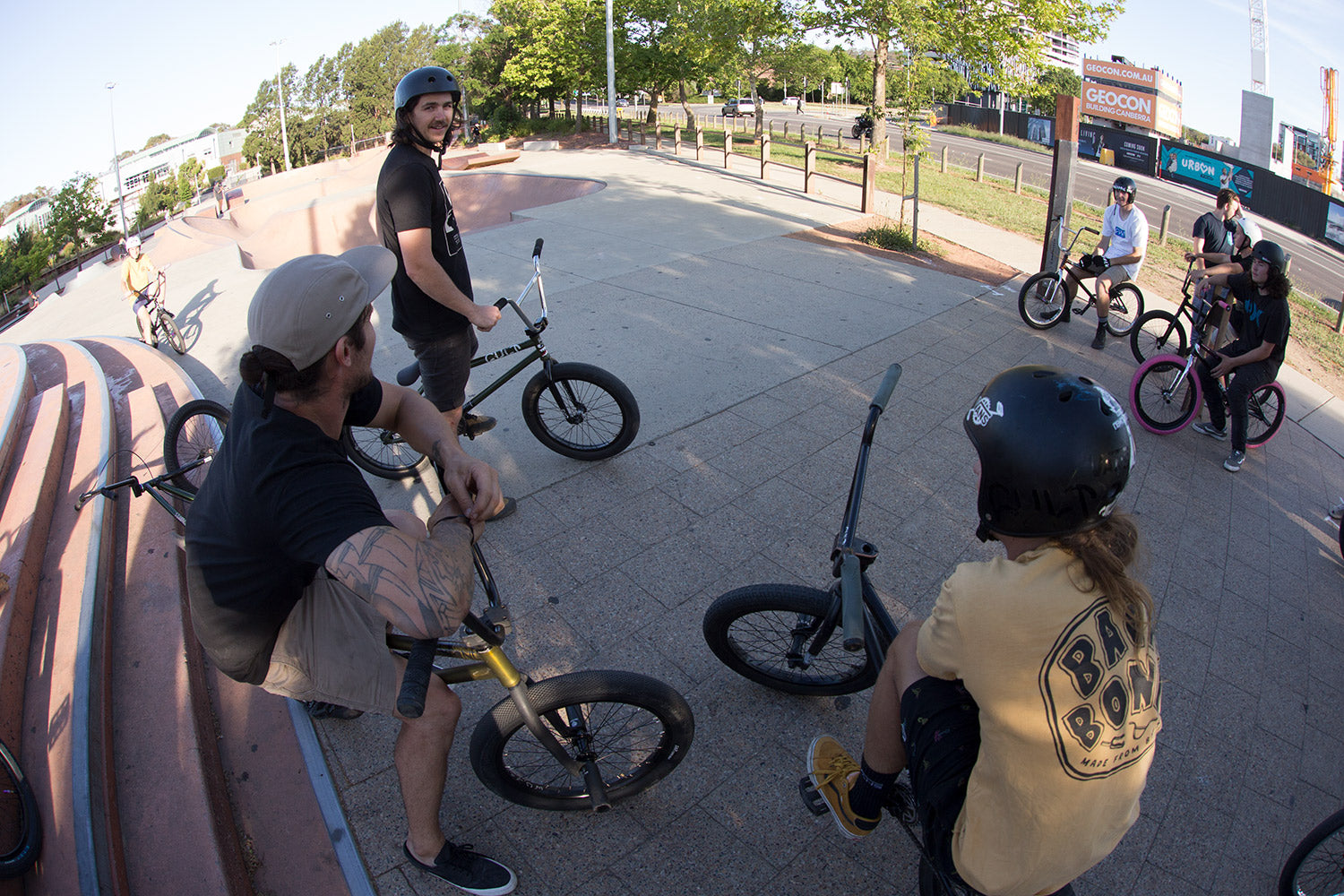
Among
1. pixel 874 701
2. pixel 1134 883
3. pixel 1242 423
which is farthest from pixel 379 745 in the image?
pixel 1242 423

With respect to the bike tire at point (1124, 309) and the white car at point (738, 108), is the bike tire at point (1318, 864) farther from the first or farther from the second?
the white car at point (738, 108)

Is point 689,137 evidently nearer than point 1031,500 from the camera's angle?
No

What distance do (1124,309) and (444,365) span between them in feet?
24.0

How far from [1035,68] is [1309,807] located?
2402 centimetres

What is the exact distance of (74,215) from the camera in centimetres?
4988

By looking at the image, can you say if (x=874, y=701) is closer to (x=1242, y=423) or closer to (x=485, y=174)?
(x=1242, y=423)

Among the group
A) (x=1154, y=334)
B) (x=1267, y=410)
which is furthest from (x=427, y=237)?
(x=1154, y=334)

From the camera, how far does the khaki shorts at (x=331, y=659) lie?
1.98 m

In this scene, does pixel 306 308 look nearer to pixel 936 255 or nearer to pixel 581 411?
pixel 581 411

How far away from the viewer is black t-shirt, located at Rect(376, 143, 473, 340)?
3.40 m

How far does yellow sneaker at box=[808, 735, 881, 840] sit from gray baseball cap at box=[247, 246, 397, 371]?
1847mm

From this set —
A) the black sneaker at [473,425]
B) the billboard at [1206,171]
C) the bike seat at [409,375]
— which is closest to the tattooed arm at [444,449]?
the bike seat at [409,375]

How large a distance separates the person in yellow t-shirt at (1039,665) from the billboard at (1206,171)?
39.4 meters

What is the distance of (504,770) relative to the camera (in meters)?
2.34
